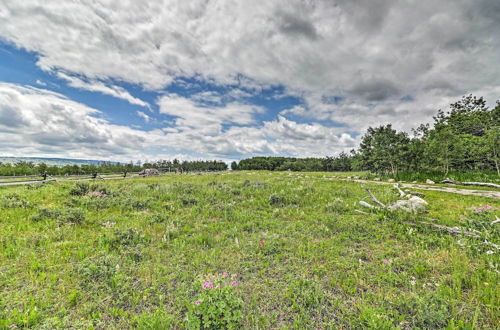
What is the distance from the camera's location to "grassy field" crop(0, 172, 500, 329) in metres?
3.62

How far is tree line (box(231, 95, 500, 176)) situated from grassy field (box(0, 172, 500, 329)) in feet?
74.6

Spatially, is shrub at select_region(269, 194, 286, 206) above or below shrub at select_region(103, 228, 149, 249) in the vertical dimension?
above

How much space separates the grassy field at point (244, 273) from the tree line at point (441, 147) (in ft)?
74.6

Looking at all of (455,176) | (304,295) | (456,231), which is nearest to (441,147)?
(455,176)

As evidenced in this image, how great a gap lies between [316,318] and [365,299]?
4.30 feet

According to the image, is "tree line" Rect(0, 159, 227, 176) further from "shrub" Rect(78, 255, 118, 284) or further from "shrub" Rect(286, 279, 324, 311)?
"shrub" Rect(286, 279, 324, 311)

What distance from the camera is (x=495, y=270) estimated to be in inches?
184

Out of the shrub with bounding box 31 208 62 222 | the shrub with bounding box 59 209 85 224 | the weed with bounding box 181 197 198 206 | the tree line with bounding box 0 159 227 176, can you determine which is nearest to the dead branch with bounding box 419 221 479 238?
the weed with bounding box 181 197 198 206

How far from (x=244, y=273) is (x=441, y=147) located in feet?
111

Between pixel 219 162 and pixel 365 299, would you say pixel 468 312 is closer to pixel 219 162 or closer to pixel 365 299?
pixel 365 299

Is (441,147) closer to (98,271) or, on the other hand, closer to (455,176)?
(455,176)

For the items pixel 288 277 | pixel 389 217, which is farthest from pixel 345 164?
pixel 288 277

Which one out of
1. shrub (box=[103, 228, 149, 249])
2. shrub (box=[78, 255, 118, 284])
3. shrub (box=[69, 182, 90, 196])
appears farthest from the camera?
shrub (box=[69, 182, 90, 196])

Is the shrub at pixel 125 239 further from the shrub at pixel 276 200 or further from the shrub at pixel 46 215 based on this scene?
the shrub at pixel 276 200
